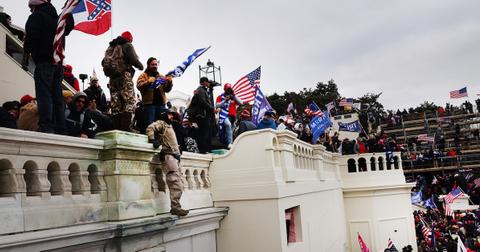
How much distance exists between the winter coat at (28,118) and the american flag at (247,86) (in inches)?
268

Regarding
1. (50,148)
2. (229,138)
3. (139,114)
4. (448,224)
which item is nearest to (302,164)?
(229,138)

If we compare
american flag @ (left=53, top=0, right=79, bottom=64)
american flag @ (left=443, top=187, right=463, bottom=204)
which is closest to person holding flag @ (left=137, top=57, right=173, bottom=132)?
american flag @ (left=53, top=0, right=79, bottom=64)

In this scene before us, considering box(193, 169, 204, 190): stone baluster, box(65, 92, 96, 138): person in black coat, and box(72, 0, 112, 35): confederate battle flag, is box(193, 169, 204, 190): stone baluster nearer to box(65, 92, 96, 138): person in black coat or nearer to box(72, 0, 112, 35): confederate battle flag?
box(65, 92, 96, 138): person in black coat

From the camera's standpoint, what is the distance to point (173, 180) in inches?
231

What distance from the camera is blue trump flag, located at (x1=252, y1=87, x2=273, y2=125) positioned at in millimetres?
10992

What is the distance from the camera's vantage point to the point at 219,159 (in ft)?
26.2

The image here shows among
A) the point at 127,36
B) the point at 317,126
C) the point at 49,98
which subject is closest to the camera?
the point at 49,98

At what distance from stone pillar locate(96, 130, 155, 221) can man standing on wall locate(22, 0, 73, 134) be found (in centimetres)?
64

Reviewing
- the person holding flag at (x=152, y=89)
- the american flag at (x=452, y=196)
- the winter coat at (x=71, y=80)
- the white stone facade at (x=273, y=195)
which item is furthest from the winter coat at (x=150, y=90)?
the american flag at (x=452, y=196)

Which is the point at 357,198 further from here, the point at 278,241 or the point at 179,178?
the point at 179,178

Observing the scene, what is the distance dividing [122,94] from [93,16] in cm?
139

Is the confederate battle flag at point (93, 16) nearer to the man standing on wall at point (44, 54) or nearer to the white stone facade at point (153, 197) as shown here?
the man standing on wall at point (44, 54)

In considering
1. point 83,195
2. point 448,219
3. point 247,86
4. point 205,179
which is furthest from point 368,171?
point 83,195

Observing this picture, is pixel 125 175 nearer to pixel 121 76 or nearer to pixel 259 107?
pixel 121 76
